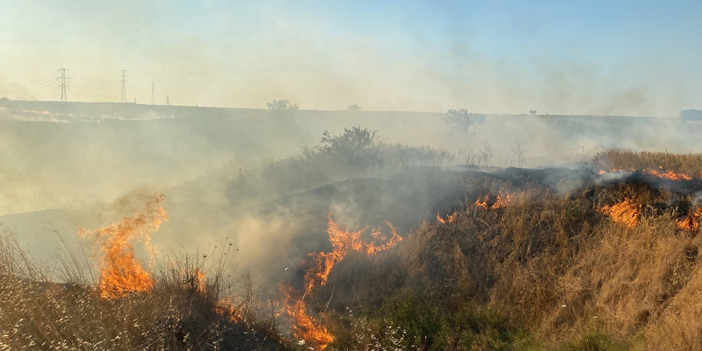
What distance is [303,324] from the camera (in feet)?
23.6

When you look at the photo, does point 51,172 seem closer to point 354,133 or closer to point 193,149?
point 193,149

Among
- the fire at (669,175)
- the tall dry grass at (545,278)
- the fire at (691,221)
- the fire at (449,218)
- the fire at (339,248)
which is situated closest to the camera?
the tall dry grass at (545,278)

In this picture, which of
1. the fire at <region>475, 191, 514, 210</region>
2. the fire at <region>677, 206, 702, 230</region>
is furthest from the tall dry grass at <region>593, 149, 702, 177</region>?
the fire at <region>475, 191, 514, 210</region>

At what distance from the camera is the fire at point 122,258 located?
6.11 metres

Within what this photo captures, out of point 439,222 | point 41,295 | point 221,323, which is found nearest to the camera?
point 41,295

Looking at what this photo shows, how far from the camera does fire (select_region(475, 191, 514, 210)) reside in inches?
366

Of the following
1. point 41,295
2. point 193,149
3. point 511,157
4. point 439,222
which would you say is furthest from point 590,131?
point 41,295

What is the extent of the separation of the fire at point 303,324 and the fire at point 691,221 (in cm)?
691

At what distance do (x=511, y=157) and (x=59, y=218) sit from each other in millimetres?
28349

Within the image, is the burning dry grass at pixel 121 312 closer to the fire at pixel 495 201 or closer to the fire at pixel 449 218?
the fire at pixel 449 218

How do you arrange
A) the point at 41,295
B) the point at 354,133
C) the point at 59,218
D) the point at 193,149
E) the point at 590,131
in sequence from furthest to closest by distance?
the point at 590,131 → the point at 193,149 → the point at 354,133 → the point at 59,218 → the point at 41,295

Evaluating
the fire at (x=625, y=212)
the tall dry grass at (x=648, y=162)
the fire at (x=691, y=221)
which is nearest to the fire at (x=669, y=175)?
the fire at (x=691, y=221)

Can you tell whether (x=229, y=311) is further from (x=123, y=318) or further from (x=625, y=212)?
(x=625, y=212)

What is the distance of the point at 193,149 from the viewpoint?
113 ft
